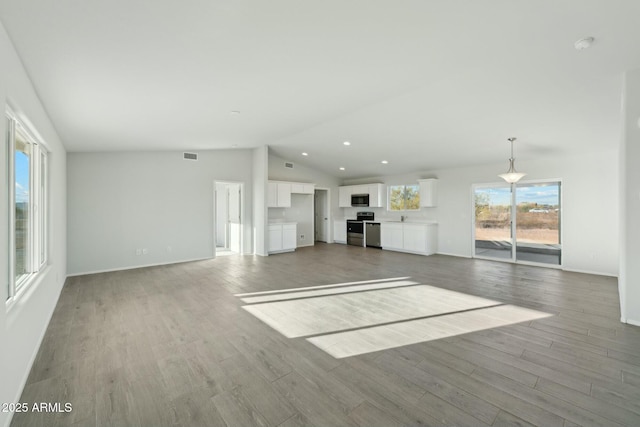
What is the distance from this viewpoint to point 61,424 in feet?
5.46

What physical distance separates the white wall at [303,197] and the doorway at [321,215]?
0.50 ft

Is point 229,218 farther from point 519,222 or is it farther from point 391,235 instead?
point 519,222

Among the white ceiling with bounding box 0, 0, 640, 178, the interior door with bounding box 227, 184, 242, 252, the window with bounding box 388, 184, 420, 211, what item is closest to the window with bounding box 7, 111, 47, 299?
the white ceiling with bounding box 0, 0, 640, 178

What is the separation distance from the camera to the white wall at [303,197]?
880 centimetres

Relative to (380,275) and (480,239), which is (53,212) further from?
(480,239)

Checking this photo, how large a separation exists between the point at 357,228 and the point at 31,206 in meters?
8.06

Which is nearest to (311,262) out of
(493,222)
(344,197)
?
(344,197)

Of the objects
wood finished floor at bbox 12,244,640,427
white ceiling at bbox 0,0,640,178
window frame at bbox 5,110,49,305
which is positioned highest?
white ceiling at bbox 0,0,640,178

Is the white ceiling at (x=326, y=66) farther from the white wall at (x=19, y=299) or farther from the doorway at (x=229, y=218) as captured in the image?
the doorway at (x=229, y=218)

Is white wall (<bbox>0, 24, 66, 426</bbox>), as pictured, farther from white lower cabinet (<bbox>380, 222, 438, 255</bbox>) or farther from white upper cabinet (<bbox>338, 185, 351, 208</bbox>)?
white upper cabinet (<bbox>338, 185, 351, 208</bbox>)

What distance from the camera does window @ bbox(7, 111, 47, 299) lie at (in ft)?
6.63

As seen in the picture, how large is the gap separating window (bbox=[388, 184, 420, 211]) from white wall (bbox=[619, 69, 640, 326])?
5369mm

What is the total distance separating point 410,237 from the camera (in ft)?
26.5

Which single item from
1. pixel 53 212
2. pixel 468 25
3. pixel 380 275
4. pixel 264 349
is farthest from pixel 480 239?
pixel 53 212
